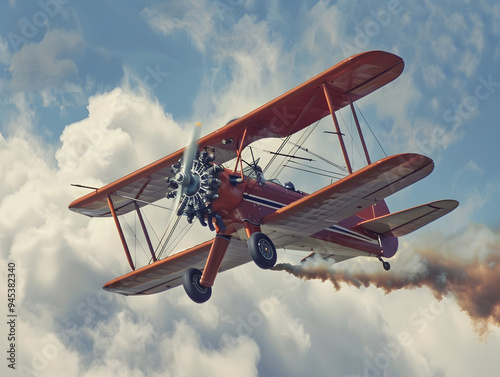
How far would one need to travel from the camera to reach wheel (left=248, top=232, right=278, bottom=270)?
17.1 m

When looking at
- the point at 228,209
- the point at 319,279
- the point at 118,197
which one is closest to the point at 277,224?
the point at 228,209

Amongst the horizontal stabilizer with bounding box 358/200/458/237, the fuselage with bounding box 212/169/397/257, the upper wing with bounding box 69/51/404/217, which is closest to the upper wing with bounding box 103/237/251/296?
the fuselage with bounding box 212/169/397/257

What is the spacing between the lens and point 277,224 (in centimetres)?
1811

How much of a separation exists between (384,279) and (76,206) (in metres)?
9.28

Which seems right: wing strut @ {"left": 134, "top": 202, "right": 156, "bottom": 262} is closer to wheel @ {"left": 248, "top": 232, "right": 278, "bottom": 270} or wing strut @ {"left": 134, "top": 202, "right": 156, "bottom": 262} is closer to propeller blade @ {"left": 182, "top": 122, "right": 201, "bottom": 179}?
propeller blade @ {"left": 182, "top": 122, "right": 201, "bottom": 179}

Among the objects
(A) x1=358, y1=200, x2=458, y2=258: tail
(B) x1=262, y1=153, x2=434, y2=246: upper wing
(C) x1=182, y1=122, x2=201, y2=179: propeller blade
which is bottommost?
(A) x1=358, y1=200, x2=458, y2=258: tail

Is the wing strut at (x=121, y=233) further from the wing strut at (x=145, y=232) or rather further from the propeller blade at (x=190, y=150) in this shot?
the propeller blade at (x=190, y=150)

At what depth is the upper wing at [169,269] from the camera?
19.8 m

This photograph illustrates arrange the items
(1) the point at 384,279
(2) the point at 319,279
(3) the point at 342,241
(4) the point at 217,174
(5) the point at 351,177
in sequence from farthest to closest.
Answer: (1) the point at 384,279 < (2) the point at 319,279 < (3) the point at 342,241 < (4) the point at 217,174 < (5) the point at 351,177

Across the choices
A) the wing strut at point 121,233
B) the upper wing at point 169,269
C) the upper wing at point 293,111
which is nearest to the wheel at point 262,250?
the upper wing at point 169,269

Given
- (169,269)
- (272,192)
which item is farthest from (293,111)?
(169,269)

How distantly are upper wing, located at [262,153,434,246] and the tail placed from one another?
7.79 ft

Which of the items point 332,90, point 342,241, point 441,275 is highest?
point 332,90

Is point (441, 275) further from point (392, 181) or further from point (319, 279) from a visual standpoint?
point (392, 181)
